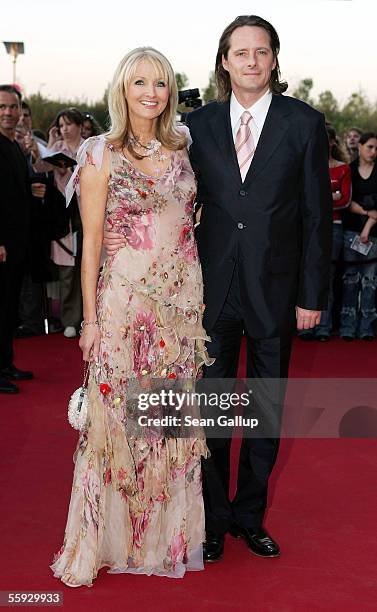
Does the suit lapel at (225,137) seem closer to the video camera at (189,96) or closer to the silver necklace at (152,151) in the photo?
the silver necklace at (152,151)

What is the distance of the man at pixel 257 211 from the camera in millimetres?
3074

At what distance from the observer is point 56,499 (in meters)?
3.81

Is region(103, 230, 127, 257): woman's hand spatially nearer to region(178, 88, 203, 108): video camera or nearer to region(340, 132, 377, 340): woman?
region(178, 88, 203, 108): video camera

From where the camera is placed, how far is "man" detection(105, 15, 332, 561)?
307cm

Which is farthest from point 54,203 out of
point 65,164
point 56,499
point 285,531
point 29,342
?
point 285,531

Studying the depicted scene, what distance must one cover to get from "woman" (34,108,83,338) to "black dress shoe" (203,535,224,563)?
433 centimetres

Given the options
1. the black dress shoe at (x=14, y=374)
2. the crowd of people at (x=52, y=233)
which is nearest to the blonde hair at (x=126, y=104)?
the black dress shoe at (x=14, y=374)

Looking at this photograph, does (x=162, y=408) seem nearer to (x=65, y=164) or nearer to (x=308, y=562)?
(x=308, y=562)

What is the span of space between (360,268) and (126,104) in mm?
5010

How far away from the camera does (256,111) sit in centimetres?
314

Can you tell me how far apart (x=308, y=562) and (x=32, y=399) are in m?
2.68

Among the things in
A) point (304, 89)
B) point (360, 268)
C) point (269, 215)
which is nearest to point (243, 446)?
point (269, 215)

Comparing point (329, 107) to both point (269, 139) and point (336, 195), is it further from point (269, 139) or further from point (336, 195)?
point (269, 139)

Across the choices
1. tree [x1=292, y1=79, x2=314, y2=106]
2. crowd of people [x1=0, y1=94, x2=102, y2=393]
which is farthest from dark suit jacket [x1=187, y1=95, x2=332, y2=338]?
tree [x1=292, y1=79, x2=314, y2=106]
